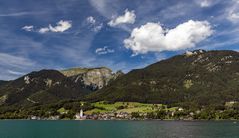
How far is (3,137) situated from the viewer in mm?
120188

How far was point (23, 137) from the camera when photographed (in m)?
122

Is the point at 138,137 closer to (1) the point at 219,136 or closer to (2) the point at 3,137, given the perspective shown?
(1) the point at 219,136

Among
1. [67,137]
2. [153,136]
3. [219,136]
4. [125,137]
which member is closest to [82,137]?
[67,137]

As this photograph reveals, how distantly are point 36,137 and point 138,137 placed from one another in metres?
35.2

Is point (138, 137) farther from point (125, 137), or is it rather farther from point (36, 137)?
point (36, 137)

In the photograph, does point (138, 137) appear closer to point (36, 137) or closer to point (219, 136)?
point (219, 136)

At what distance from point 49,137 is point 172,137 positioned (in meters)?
41.3

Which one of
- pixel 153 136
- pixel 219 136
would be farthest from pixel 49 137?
pixel 219 136

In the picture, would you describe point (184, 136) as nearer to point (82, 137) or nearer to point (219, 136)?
point (219, 136)

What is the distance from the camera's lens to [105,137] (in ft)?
393

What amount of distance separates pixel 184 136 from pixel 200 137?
5622 mm

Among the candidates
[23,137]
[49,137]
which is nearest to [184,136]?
[49,137]

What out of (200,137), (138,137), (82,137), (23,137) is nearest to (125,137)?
(138,137)

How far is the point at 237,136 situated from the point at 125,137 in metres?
36.9
